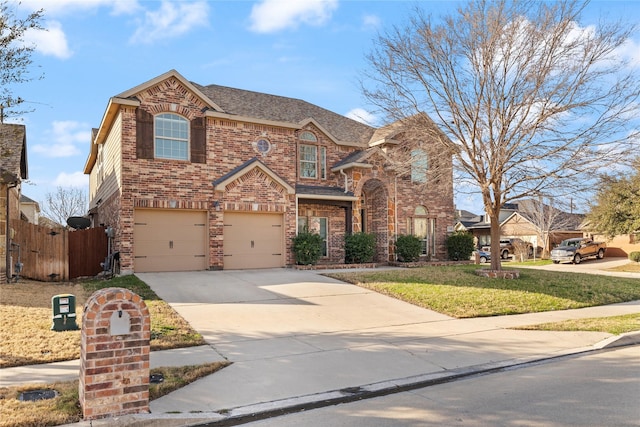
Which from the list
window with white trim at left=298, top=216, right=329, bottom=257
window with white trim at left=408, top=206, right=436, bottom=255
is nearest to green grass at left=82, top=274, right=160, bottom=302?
window with white trim at left=298, top=216, right=329, bottom=257

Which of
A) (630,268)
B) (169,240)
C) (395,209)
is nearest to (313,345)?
(169,240)

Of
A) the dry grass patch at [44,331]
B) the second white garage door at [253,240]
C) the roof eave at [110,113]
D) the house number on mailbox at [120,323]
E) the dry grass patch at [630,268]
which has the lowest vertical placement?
the dry grass patch at [630,268]

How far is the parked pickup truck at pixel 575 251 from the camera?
32188mm

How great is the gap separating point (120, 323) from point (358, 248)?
1599 cm

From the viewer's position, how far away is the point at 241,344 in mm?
7945

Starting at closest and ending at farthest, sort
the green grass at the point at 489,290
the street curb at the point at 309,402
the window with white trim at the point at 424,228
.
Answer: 1. the street curb at the point at 309,402
2. the green grass at the point at 489,290
3. the window with white trim at the point at 424,228

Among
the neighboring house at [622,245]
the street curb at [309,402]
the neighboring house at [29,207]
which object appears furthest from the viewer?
the neighboring house at [29,207]

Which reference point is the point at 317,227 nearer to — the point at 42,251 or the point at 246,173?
the point at 246,173

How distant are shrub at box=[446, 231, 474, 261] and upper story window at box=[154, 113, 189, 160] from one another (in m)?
13.3

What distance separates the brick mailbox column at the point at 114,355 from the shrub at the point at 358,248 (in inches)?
Result: 619

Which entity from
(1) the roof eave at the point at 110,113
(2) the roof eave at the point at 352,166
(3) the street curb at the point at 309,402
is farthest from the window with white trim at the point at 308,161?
(3) the street curb at the point at 309,402

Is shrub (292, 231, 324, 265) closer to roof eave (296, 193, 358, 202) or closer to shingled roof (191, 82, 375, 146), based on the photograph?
roof eave (296, 193, 358, 202)

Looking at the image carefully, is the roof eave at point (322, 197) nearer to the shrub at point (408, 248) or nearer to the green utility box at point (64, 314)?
the shrub at point (408, 248)

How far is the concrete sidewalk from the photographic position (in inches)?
221
